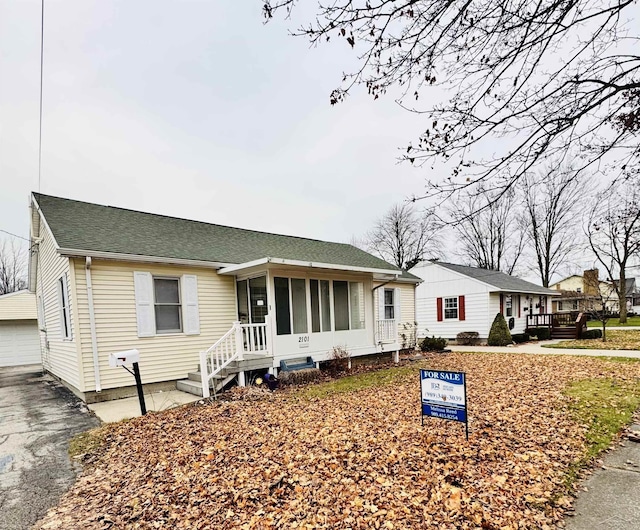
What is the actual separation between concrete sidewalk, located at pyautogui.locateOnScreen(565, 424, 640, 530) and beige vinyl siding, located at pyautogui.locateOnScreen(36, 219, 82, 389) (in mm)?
8451

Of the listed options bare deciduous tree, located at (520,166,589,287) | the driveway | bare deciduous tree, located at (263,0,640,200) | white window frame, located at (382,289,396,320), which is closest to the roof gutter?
white window frame, located at (382,289,396,320)

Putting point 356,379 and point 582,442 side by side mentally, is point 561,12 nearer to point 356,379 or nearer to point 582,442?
point 582,442

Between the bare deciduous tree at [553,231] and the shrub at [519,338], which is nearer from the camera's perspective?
the shrub at [519,338]

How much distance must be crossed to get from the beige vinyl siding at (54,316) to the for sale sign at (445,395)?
700 cm

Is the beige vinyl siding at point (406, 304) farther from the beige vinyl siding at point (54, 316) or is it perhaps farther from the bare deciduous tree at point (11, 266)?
the bare deciduous tree at point (11, 266)

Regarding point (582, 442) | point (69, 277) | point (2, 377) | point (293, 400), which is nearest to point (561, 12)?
point (582, 442)

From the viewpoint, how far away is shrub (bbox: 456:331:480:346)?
17.2 metres

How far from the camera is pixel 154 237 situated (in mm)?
9117

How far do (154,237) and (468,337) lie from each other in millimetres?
15181

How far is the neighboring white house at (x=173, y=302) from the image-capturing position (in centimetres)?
730

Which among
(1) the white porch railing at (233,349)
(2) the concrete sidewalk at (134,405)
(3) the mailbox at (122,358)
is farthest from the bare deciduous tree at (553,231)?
(3) the mailbox at (122,358)

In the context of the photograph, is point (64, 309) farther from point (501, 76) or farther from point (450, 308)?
point (450, 308)

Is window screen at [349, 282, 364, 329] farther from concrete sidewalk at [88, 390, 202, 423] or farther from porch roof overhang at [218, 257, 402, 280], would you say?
concrete sidewalk at [88, 390, 202, 423]

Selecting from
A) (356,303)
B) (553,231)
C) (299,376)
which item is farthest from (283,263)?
(553,231)
